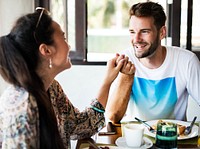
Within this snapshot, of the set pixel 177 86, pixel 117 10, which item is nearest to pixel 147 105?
pixel 177 86

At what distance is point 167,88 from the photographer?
5.77ft

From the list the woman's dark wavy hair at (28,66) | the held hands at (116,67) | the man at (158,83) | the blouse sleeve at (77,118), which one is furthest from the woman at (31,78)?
the man at (158,83)

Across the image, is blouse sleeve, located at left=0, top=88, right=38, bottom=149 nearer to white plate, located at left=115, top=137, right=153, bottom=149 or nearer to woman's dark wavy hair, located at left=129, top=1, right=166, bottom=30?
white plate, located at left=115, top=137, right=153, bottom=149

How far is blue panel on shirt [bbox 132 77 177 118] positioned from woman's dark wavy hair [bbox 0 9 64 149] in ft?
2.76

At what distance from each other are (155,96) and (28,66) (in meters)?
0.94

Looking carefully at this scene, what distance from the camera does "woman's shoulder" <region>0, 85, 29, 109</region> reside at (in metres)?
0.94

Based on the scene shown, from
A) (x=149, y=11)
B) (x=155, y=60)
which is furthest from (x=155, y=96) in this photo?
(x=149, y=11)

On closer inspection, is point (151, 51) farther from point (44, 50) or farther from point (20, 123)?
point (20, 123)

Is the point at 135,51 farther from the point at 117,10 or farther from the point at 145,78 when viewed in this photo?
the point at 117,10

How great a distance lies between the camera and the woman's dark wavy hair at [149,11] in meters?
1.85

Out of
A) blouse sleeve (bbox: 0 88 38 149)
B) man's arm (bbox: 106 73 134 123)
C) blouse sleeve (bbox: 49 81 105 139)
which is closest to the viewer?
Result: blouse sleeve (bbox: 0 88 38 149)

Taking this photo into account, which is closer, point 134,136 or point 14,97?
point 14,97

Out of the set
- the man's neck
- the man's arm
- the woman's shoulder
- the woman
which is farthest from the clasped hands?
the woman's shoulder

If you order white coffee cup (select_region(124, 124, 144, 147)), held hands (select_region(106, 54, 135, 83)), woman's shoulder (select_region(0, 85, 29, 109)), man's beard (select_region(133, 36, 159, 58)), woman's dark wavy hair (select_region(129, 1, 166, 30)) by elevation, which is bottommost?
white coffee cup (select_region(124, 124, 144, 147))
